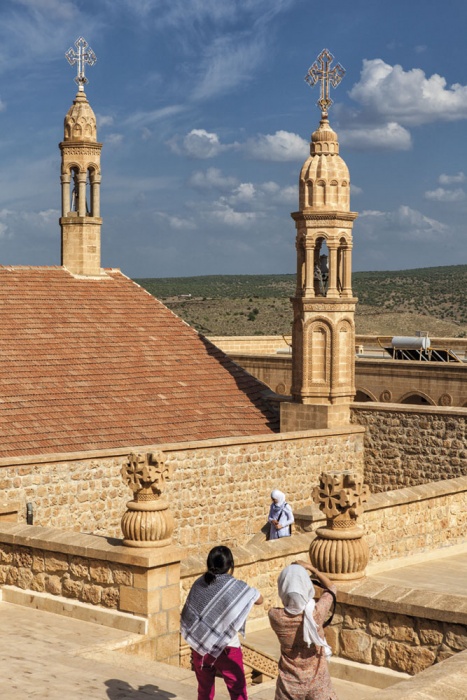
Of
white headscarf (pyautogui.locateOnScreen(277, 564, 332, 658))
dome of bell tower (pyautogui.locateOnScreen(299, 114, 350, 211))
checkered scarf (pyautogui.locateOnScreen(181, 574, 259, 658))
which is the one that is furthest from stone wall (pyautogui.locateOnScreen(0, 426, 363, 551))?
white headscarf (pyautogui.locateOnScreen(277, 564, 332, 658))

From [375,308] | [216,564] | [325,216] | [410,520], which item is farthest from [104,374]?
[375,308]

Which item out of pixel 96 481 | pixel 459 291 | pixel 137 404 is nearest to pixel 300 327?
pixel 137 404

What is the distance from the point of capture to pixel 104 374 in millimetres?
20422

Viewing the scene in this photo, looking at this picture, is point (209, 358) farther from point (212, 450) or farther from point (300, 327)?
point (212, 450)

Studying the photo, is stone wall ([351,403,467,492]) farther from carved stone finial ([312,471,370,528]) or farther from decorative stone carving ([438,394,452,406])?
carved stone finial ([312,471,370,528])

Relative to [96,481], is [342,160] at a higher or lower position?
higher

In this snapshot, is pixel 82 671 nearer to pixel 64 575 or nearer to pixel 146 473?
pixel 146 473

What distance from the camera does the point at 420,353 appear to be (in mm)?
29281

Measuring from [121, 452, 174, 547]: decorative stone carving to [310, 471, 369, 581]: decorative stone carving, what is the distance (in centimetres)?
188

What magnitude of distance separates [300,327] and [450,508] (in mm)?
7038

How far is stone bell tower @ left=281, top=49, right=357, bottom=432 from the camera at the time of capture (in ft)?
70.7

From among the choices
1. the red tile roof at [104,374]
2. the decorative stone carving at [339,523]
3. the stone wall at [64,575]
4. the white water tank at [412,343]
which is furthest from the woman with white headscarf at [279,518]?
the white water tank at [412,343]

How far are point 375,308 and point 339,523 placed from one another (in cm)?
8305

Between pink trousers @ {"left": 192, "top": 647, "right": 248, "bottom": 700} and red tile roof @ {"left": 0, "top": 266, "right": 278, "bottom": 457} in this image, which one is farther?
red tile roof @ {"left": 0, "top": 266, "right": 278, "bottom": 457}
